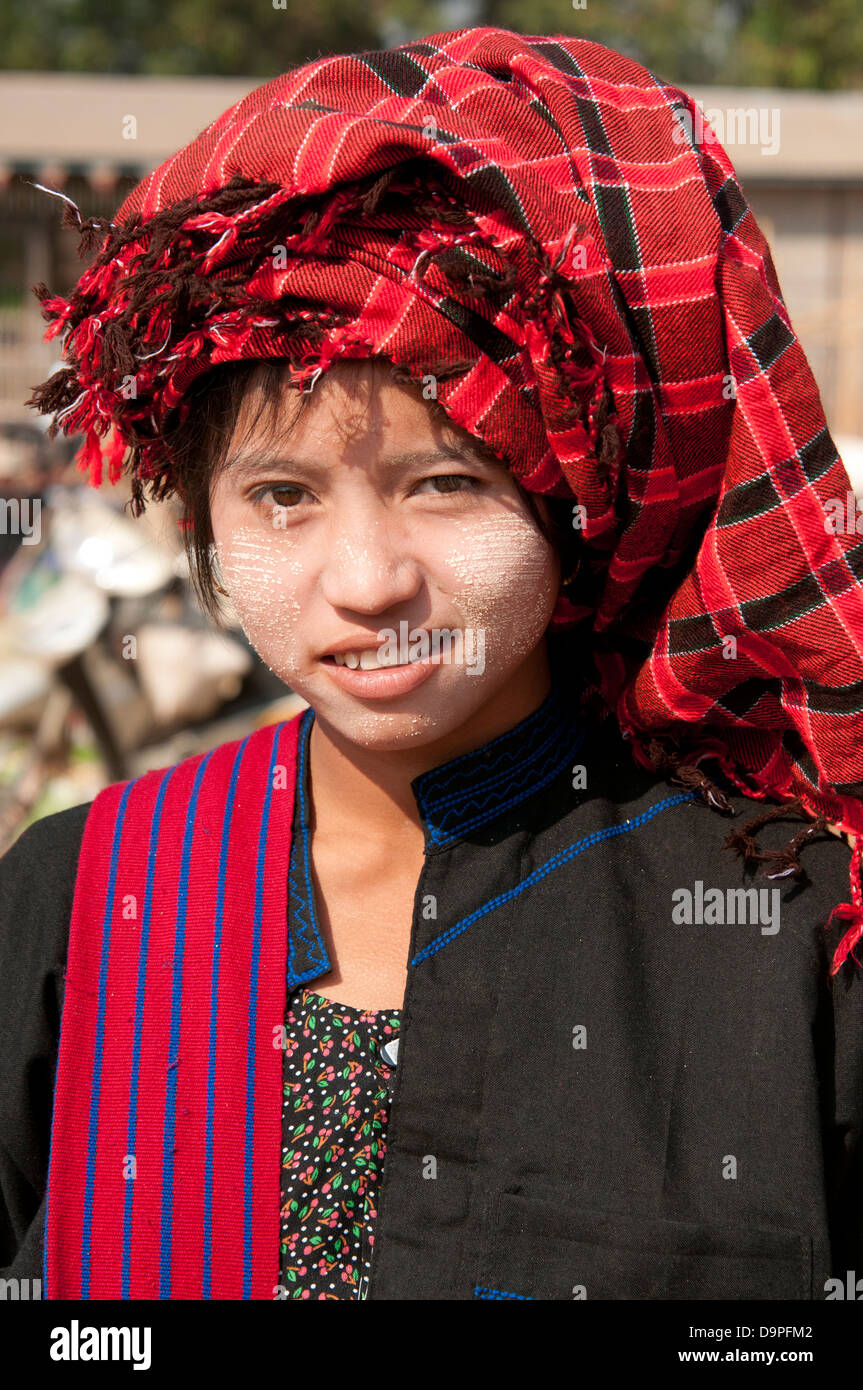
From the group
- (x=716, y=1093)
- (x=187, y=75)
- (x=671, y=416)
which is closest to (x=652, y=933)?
(x=716, y=1093)

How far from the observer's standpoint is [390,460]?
4.51 ft

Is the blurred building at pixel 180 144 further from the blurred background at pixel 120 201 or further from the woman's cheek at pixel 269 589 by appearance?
the woman's cheek at pixel 269 589

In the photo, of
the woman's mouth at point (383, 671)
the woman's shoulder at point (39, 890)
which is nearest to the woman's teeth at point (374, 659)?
the woman's mouth at point (383, 671)

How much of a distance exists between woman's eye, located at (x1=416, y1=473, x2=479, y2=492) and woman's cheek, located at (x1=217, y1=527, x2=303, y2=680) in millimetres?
167

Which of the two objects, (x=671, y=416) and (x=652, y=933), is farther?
(x=652, y=933)

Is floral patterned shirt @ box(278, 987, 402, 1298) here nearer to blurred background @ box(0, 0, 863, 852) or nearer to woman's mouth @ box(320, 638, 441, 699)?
woman's mouth @ box(320, 638, 441, 699)

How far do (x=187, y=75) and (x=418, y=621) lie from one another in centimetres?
→ 2624

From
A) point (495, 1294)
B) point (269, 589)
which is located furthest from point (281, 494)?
point (495, 1294)

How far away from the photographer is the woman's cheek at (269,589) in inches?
56.7

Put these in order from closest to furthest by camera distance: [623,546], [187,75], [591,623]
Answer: [623,546] → [591,623] → [187,75]

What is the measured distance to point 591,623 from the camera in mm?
1675

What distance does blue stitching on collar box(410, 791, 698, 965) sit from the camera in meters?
1.56

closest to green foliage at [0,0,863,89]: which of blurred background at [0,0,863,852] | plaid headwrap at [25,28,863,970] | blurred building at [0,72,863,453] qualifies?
blurred background at [0,0,863,852]
